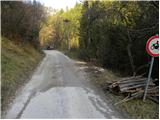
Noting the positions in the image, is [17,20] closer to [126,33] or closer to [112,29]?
[112,29]

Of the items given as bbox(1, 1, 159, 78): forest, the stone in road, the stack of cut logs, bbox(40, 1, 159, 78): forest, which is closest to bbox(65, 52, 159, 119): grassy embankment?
the stack of cut logs

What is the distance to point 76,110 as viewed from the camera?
8445 mm

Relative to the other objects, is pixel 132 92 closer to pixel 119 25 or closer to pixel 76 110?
pixel 76 110

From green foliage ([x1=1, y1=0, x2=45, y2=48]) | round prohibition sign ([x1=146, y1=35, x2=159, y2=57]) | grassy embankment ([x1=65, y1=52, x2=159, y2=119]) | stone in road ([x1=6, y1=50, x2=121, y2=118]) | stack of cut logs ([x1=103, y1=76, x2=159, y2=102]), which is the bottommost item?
grassy embankment ([x1=65, y1=52, x2=159, y2=119])

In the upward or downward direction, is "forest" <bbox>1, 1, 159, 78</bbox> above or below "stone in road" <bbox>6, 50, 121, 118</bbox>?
above

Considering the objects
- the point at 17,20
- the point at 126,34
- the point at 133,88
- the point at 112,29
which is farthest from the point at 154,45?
the point at 17,20

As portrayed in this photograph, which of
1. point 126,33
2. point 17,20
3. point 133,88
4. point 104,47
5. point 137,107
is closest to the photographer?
point 137,107

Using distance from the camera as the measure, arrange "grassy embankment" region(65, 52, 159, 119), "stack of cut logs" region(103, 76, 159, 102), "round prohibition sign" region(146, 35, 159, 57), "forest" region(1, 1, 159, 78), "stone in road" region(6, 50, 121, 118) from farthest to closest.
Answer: "forest" region(1, 1, 159, 78)
"stack of cut logs" region(103, 76, 159, 102)
"round prohibition sign" region(146, 35, 159, 57)
"grassy embankment" region(65, 52, 159, 119)
"stone in road" region(6, 50, 121, 118)

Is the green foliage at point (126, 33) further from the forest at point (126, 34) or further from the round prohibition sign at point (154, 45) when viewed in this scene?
the round prohibition sign at point (154, 45)

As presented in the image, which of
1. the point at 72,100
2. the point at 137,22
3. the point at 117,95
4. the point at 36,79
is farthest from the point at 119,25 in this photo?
the point at 72,100

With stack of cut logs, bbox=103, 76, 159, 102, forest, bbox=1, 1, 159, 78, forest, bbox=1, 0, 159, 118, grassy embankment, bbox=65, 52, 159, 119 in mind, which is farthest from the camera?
forest, bbox=1, 1, 159, 78

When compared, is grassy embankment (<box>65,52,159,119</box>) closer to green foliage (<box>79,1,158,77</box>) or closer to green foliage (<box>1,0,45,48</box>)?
green foliage (<box>79,1,158,77</box>)

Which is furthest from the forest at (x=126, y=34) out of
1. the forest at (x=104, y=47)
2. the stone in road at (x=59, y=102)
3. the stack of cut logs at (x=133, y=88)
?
the stone in road at (x=59, y=102)

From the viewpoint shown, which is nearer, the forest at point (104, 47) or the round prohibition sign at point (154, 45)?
the round prohibition sign at point (154, 45)
